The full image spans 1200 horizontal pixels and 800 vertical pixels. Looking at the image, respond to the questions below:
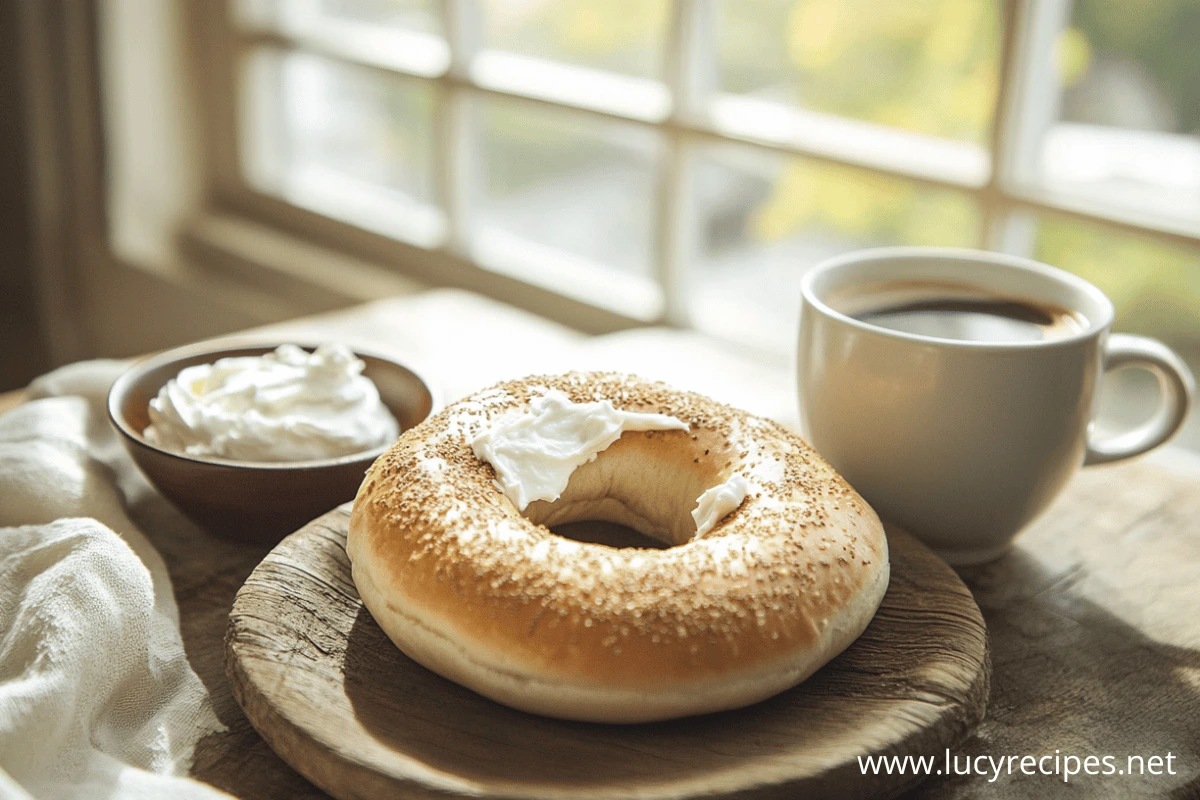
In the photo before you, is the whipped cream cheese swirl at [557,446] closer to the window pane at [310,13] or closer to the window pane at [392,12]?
the window pane at [392,12]

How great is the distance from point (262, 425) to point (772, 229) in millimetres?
1225

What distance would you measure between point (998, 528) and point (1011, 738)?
0.65 ft

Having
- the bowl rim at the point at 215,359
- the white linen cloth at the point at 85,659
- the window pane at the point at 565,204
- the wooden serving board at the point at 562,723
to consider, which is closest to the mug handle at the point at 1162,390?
the wooden serving board at the point at 562,723

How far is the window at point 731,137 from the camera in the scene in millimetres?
1211

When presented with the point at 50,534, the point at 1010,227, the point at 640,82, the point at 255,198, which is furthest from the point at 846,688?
the point at 255,198

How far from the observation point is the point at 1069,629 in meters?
0.77

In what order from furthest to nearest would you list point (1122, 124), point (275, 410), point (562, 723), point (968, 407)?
point (1122, 124), point (275, 410), point (968, 407), point (562, 723)

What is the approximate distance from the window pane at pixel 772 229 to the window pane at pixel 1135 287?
13cm

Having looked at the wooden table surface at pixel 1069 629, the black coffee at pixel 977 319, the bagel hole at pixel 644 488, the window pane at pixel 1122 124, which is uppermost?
the window pane at pixel 1122 124

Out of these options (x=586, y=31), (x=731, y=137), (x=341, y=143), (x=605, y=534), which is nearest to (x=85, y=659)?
(x=605, y=534)

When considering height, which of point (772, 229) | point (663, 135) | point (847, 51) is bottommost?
point (772, 229)

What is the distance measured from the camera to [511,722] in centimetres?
60

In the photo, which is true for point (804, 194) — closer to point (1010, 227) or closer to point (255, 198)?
point (1010, 227)

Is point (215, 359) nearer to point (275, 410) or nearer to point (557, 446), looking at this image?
point (275, 410)
